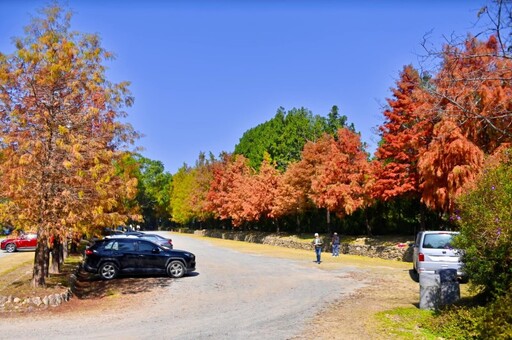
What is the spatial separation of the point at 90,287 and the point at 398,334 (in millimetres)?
11707

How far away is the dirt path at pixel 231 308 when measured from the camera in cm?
945

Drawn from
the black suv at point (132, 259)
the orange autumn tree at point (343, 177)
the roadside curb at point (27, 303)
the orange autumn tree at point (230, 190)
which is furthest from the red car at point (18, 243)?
the orange autumn tree at point (230, 190)

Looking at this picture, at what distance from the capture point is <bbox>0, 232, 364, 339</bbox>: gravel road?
941 cm

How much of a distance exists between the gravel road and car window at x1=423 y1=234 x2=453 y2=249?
9.08 feet

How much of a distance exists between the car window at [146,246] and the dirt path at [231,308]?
1.18 meters

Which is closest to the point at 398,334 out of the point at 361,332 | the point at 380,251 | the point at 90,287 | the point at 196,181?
the point at 361,332

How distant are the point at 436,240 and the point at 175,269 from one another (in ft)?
32.9

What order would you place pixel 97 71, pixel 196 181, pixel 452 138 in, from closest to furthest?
pixel 97 71
pixel 452 138
pixel 196 181

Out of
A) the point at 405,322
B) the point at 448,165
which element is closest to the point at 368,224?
the point at 448,165

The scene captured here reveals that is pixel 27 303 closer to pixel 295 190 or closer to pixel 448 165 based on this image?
pixel 448 165

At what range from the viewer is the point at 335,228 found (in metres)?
40.2

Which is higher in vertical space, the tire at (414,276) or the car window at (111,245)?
the car window at (111,245)

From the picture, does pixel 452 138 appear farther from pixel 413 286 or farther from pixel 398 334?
pixel 398 334

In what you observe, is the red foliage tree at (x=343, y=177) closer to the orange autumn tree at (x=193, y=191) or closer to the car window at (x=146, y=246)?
the car window at (x=146, y=246)
